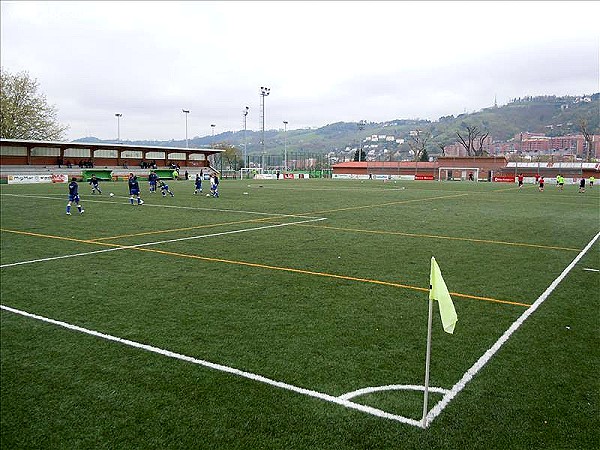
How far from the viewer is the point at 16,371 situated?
614 centimetres

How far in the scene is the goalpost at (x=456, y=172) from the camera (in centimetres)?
9619

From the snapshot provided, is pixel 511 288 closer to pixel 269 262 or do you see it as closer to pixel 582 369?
pixel 582 369

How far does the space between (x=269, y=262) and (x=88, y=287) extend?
14.3 ft

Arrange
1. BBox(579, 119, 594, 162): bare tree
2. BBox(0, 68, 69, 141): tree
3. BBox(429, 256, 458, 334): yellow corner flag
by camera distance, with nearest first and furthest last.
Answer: BBox(429, 256, 458, 334): yellow corner flag
BBox(0, 68, 69, 141): tree
BBox(579, 119, 594, 162): bare tree

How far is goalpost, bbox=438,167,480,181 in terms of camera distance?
316 ft

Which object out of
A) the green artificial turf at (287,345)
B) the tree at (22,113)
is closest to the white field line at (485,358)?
the green artificial turf at (287,345)

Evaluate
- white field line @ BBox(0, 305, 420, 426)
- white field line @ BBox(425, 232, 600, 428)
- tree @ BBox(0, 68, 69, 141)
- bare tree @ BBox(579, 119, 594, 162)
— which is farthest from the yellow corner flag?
bare tree @ BBox(579, 119, 594, 162)

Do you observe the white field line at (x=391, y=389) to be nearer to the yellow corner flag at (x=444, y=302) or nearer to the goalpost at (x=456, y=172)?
the yellow corner flag at (x=444, y=302)

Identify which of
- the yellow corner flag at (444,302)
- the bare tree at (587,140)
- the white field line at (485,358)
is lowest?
the white field line at (485,358)

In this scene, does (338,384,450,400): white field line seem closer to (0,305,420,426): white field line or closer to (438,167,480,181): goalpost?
(0,305,420,426): white field line

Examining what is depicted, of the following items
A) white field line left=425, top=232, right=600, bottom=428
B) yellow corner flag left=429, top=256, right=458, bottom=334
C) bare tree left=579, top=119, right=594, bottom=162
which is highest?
bare tree left=579, top=119, right=594, bottom=162

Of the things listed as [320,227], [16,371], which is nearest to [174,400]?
[16,371]

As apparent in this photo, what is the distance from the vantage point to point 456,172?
98.1m

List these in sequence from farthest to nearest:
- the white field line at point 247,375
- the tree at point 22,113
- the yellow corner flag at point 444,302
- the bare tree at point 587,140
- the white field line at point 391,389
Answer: the bare tree at point 587,140 → the tree at point 22,113 → the white field line at point 391,389 → the white field line at point 247,375 → the yellow corner flag at point 444,302
